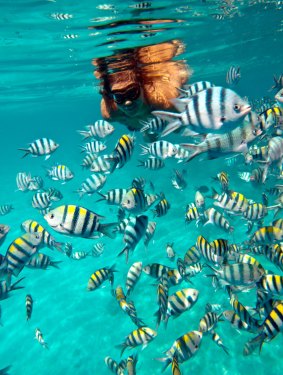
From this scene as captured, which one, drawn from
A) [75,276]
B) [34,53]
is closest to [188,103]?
[75,276]

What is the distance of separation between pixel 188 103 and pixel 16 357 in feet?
36.8

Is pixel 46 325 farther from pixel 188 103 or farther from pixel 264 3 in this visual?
pixel 264 3

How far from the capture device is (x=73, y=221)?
144 inches

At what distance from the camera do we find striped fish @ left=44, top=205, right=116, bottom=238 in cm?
366

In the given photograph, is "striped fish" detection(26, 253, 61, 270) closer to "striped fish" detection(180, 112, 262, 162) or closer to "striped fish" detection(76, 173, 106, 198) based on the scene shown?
"striped fish" detection(76, 173, 106, 198)

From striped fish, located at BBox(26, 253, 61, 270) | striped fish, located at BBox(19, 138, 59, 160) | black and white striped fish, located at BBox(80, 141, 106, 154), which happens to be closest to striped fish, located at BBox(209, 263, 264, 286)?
striped fish, located at BBox(26, 253, 61, 270)

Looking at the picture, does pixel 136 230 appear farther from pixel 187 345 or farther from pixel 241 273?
pixel 187 345

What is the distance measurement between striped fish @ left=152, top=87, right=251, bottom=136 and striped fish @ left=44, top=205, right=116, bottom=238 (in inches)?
54.6

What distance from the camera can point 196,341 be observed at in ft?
16.4

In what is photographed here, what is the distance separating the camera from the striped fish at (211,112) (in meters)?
3.08

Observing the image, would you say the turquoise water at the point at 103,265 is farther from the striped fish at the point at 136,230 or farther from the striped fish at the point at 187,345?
the striped fish at the point at 136,230

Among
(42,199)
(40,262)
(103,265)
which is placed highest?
(40,262)

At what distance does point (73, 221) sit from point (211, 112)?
1996 mm

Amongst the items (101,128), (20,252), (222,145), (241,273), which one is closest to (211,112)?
(222,145)
